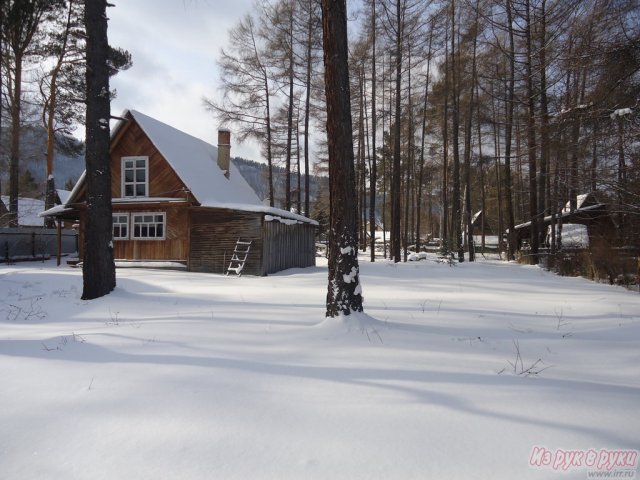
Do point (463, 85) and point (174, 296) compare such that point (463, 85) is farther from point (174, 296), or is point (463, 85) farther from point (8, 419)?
point (8, 419)

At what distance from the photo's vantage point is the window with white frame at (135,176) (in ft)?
58.6

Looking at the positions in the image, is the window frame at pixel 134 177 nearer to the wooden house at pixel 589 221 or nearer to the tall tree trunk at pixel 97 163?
the tall tree trunk at pixel 97 163

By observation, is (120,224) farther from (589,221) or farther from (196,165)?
(589,221)

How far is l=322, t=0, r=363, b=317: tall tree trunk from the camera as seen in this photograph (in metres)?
5.27

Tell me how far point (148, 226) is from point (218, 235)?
3447 mm

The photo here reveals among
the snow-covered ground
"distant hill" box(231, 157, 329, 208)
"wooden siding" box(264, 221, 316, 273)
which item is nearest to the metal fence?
"distant hill" box(231, 157, 329, 208)

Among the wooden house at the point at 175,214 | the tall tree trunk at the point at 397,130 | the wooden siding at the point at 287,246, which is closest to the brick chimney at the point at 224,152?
the wooden house at the point at 175,214

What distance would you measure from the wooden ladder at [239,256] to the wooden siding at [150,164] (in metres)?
3.19

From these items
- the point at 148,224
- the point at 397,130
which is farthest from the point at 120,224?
the point at 397,130

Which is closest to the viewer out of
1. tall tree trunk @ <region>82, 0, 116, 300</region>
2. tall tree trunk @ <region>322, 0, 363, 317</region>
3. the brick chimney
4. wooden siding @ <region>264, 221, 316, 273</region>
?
tall tree trunk @ <region>322, 0, 363, 317</region>

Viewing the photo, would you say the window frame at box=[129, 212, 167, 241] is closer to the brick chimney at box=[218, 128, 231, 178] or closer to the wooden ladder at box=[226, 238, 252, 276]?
the wooden ladder at box=[226, 238, 252, 276]

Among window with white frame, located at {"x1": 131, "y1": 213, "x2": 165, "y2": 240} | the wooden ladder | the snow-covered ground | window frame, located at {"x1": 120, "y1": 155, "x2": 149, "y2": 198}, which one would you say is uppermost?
window frame, located at {"x1": 120, "y1": 155, "x2": 149, "y2": 198}

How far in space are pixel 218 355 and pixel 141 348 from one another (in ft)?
2.94

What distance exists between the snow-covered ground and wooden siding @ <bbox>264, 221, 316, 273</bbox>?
10.7 metres
